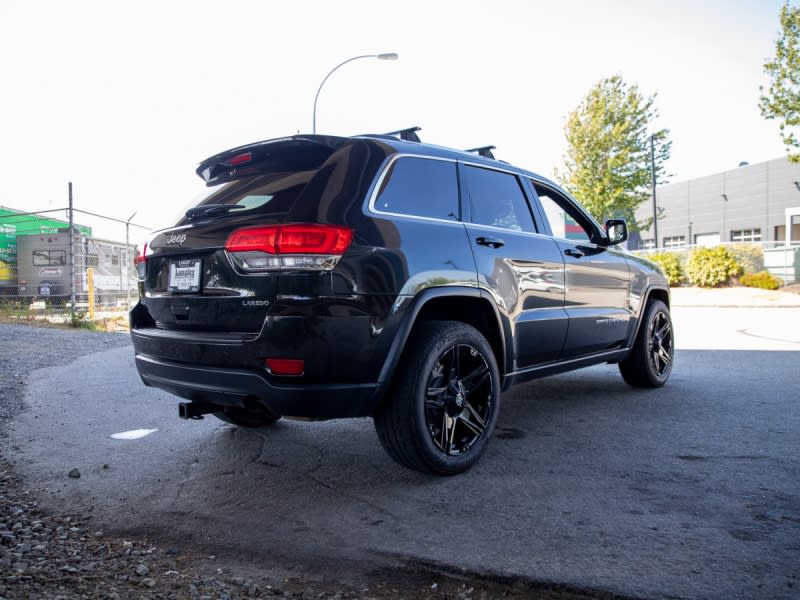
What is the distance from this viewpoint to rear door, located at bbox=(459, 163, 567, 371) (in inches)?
146

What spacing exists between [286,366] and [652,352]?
13.8 ft

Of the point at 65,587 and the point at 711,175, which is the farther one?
the point at 711,175

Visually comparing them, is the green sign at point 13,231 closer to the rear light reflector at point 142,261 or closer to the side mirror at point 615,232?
the rear light reflector at point 142,261

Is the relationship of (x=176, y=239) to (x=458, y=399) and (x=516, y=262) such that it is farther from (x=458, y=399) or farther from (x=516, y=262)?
(x=516, y=262)

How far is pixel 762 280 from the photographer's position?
72.4 ft

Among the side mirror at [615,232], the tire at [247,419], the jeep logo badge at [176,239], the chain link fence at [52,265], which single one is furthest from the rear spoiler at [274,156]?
the chain link fence at [52,265]

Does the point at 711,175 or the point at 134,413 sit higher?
the point at 711,175

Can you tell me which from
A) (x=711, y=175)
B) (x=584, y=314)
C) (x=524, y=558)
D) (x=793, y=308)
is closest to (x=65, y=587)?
(x=524, y=558)

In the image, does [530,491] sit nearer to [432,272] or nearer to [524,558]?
[524,558]

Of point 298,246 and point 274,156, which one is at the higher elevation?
point 274,156

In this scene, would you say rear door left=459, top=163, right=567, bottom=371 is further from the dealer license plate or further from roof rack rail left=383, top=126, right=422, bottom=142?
the dealer license plate

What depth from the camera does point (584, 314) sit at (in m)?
4.64

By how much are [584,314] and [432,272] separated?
6.25 ft

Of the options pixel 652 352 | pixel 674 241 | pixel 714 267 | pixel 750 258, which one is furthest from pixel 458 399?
pixel 674 241
